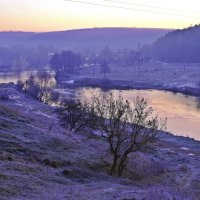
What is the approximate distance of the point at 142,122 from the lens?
84.3ft

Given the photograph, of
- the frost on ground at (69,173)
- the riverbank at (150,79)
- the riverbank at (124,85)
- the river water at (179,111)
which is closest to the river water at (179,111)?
the river water at (179,111)

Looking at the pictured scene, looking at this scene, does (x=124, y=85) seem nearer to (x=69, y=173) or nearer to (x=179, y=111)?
(x=179, y=111)

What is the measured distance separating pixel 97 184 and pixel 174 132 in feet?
157

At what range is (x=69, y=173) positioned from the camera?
2152 cm

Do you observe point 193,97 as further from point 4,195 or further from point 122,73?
point 4,195

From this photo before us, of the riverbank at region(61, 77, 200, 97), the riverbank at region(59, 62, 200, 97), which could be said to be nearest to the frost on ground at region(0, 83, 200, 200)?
the riverbank at region(61, 77, 200, 97)

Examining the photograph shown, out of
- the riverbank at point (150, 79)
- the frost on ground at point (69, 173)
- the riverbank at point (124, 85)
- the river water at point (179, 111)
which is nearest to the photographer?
the frost on ground at point (69, 173)

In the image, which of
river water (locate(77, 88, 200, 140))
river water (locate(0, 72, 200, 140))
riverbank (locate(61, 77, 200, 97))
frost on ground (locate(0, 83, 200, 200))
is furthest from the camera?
riverbank (locate(61, 77, 200, 97))

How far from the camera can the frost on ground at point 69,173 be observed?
16463 mm

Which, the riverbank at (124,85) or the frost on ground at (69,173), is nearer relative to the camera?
the frost on ground at (69,173)

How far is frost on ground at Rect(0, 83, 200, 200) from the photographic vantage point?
54.0 ft

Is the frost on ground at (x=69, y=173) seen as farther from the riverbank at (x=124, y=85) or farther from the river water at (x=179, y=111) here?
the riverbank at (x=124, y=85)

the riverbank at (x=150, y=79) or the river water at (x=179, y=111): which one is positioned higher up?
the riverbank at (x=150, y=79)

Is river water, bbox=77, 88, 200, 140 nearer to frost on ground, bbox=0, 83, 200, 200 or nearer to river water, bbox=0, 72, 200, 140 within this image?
river water, bbox=0, 72, 200, 140
